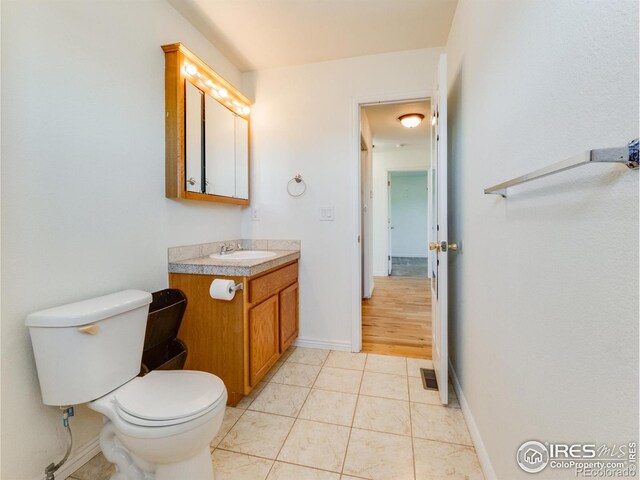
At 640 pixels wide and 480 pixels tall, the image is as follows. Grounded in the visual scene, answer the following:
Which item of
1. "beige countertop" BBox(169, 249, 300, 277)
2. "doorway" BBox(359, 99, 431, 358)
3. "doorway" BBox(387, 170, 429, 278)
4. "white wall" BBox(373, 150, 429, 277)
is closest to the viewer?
"beige countertop" BBox(169, 249, 300, 277)

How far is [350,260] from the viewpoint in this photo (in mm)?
2404

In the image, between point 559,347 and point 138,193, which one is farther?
point 138,193

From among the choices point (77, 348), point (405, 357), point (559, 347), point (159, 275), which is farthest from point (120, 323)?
point (405, 357)

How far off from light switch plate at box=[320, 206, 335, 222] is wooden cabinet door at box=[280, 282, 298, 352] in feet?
1.92

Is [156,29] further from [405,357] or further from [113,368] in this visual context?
[405,357]

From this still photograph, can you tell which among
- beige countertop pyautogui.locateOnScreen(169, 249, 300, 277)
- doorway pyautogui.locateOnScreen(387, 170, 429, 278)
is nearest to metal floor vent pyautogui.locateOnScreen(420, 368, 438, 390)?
beige countertop pyautogui.locateOnScreen(169, 249, 300, 277)

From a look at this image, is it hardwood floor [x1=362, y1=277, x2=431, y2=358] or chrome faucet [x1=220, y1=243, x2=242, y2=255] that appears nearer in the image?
chrome faucet [x1=220, y1=243, x2=242, y2=255]

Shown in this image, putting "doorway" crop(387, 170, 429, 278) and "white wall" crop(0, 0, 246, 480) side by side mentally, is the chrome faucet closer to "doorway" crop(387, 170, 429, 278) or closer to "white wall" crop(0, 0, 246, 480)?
"white wall" crop(0, 0, 246, 480)

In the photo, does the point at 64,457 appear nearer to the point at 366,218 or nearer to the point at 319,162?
the point at 319,162

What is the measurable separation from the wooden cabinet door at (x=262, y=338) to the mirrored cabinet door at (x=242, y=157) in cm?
98

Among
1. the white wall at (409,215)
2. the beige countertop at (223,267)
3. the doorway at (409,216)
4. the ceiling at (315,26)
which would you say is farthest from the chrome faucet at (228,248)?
the white wall at (409,215)

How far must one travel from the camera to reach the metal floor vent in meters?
1.90

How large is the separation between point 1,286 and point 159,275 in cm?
71

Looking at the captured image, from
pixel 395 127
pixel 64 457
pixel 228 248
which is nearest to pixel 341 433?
pixel 64 457
